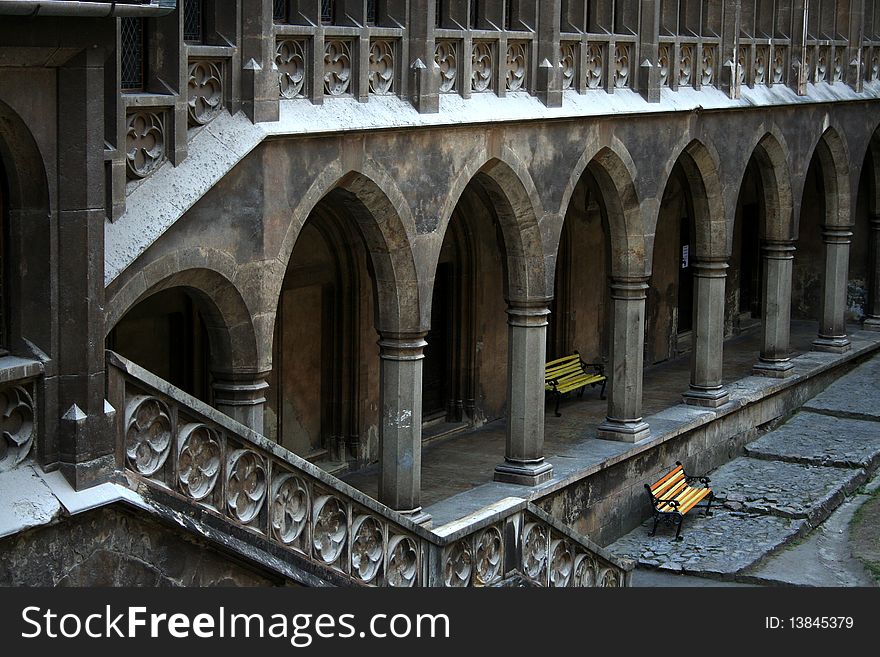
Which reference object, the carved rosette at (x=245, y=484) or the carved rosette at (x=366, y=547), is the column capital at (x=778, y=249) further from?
the carved rosette at (x=245, y=484)

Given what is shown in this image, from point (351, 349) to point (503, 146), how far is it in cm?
307

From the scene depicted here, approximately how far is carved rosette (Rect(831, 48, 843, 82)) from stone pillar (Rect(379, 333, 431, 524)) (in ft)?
36.4

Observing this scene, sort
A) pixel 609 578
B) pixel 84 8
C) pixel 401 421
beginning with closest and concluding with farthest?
1. pixel 84 8
2. pixel 609 578
3. pixel 401 421

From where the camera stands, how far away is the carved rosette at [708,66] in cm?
1991

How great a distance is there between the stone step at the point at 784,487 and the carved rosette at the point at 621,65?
15.4ft

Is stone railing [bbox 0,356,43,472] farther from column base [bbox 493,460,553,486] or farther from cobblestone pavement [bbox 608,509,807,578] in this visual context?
cobblestone pavement [bbox 608,509,807,578]

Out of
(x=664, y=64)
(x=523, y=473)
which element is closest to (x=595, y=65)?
(x=664, y=64)

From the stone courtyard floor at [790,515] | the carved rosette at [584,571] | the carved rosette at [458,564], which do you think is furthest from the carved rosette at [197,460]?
the stone courtyard floor at [790,515]

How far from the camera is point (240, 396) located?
12.5 meters

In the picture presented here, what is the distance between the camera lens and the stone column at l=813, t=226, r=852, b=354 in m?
24.0

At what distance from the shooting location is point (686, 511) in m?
17.9

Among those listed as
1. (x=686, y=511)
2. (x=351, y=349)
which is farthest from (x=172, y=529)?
(x=686, y=511)

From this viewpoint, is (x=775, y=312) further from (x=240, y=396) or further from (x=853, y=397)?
(x=240, y=396)

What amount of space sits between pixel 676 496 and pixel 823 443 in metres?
3.60
